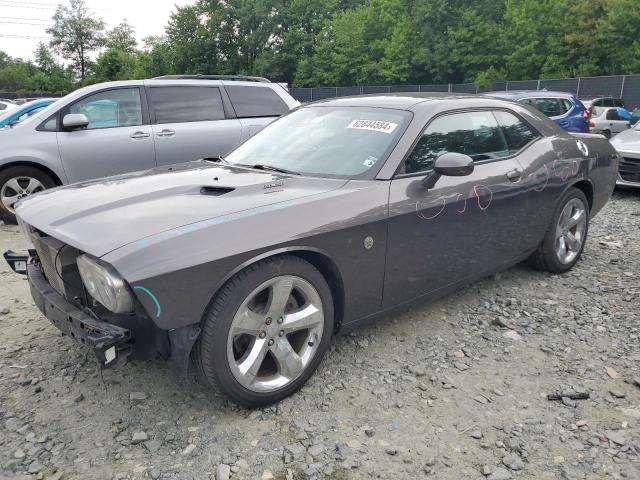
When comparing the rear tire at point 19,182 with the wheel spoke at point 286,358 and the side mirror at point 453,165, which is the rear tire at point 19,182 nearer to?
the wheel spoke at point 286,358

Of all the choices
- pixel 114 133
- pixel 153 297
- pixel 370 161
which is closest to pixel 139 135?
pixel 114 133

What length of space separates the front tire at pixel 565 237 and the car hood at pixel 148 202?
2.24 metres

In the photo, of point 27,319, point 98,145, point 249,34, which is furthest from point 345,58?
point 27,319

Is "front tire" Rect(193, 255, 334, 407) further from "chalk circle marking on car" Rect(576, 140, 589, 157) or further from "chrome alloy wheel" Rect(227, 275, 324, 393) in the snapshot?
"chalk circle marking on car" Rect(576, 140, 589, 157)

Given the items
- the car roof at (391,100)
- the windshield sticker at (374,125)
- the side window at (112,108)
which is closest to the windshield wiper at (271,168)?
the windshield sticker at (374,125)

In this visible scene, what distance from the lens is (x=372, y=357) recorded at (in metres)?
3.22

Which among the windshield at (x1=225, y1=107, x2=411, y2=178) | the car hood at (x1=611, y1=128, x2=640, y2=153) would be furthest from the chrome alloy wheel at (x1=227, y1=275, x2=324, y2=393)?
the car hood at (x1=611, y1=128, x2=640, y2=153)

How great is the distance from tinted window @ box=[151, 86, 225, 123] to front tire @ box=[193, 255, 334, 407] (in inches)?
183

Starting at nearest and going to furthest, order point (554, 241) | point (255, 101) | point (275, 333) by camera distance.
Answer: point (275, 333) < point (554, 241) < point (255, 101)

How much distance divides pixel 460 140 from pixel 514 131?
29.1 inches

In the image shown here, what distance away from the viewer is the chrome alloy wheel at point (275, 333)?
2.54 meters

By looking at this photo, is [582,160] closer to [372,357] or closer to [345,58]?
[372,357]

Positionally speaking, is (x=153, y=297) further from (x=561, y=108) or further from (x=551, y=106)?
(x=561, y=108)

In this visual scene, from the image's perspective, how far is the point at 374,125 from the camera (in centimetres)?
334
